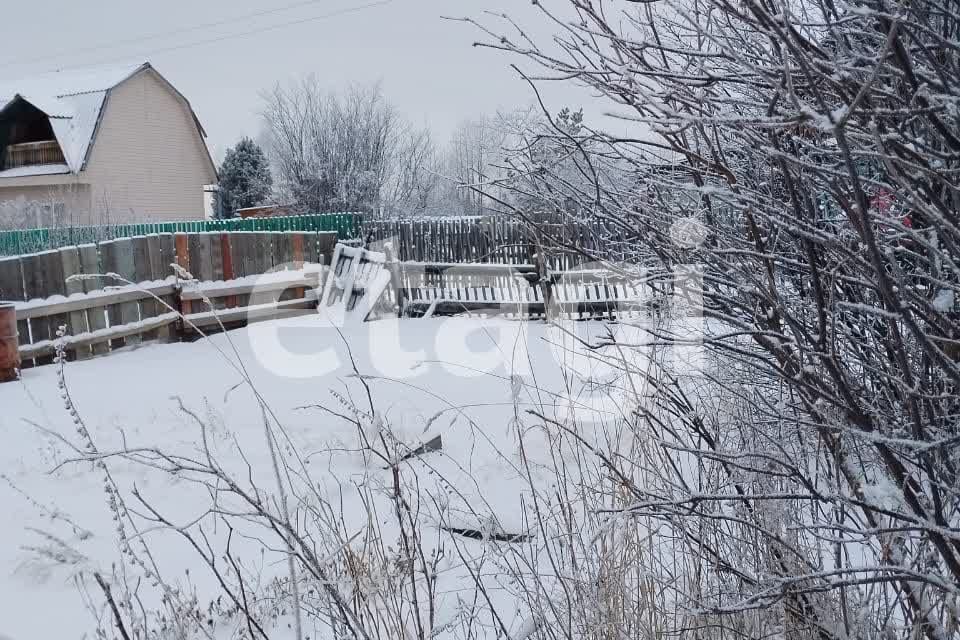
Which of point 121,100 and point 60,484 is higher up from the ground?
point 121,100

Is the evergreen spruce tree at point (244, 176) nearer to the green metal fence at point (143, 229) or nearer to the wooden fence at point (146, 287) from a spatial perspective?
the green metal fence at point (143, 229)

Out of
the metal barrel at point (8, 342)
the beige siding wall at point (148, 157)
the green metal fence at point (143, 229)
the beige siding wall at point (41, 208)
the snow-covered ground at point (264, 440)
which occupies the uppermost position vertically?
the beige siding wall at point (148, 157)

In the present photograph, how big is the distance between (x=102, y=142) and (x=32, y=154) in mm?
2798

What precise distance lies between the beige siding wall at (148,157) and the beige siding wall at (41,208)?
743mm

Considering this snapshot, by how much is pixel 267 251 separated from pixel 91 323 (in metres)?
3.61

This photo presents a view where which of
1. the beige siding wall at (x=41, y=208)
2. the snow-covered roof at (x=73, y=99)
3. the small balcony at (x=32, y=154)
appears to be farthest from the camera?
the small balcony at (x=32, y=154)

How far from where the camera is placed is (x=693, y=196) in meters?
2.23

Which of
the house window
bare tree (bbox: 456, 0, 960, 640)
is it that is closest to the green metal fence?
the house window

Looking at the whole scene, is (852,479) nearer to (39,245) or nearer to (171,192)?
(39,245)

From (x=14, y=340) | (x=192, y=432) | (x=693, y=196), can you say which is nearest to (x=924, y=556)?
(x=693, y=196)

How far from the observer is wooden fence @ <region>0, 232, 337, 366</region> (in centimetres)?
861

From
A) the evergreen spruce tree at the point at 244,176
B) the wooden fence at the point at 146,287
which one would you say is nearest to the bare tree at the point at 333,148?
the evergreen spruce tree at the point at 244,176

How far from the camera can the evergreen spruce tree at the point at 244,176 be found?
29828 mm

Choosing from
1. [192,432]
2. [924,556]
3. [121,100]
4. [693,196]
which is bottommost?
[192,432]
